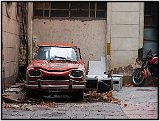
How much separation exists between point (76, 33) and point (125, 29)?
2211 mm

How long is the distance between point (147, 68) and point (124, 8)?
2.87 meters

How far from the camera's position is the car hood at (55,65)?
36.6 ft

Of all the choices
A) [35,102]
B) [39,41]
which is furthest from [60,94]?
[39,41]

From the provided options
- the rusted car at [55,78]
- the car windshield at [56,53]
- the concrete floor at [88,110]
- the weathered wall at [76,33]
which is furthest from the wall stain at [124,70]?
the rusted car at [55,78]

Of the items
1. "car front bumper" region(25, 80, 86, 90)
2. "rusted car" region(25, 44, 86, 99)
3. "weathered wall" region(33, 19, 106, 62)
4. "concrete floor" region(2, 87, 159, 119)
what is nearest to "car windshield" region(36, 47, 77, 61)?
"rusted car" region(25, 44, 86, 99)

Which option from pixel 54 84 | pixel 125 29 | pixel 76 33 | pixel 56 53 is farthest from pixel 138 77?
pixel 54 84

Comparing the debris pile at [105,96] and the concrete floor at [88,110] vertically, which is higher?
the concrete floor at [88,110]

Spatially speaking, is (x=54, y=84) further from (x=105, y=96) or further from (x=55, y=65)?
(x=105, y=96)

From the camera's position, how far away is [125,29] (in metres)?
16.5

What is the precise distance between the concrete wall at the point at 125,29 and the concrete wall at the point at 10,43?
4202mm

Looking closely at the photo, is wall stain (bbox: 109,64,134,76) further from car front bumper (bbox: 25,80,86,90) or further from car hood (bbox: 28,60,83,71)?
car front bumper (bbox: 25,80,86,90)

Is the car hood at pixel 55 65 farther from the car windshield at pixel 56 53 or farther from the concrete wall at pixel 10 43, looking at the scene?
the concrete wall at pixel 10 43

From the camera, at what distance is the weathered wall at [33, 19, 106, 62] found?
16.7 meters

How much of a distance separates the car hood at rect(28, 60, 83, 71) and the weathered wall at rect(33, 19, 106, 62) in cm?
487
